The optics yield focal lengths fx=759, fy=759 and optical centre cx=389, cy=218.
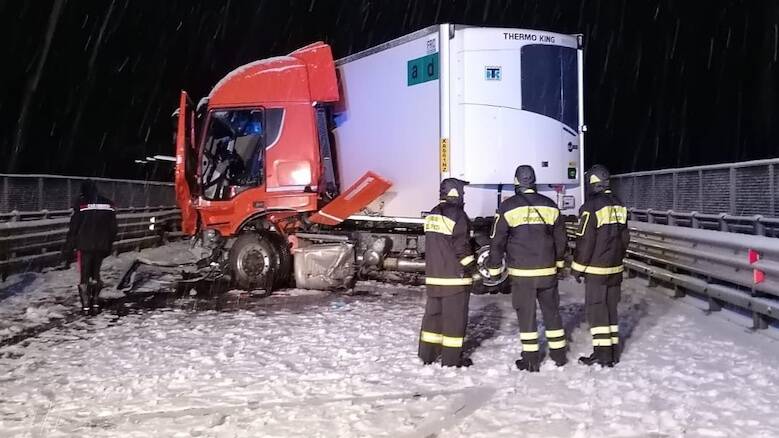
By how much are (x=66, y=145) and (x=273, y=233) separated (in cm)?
2240

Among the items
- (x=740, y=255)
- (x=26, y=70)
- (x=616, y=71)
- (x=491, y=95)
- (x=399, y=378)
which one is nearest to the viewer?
(x=399, y=378)

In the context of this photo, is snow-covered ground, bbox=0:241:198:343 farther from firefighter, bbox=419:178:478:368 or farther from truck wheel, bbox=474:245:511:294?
truck wheel, bbox=474:245:511:294

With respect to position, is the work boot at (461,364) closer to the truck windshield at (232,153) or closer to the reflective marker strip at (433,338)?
the reflective marker strip at (433,338)

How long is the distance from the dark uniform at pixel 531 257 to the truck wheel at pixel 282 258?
5560 mm

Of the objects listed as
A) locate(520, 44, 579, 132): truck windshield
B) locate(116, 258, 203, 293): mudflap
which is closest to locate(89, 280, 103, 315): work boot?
locate(116, 258, 203, 293): mudflap

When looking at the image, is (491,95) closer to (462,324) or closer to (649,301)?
(649,301)

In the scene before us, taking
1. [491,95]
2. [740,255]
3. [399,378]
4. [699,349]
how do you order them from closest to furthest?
1. [399,378]
2. [699,349]
3. [740,255]
4. [491,95]

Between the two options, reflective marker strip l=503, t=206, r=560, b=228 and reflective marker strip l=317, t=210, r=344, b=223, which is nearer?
reflective marker strip l=503, t=206, r=560, b=228

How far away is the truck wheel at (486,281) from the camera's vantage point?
9.98m

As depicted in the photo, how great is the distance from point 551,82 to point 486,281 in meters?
2.79

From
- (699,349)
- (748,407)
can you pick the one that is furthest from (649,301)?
(748,407)

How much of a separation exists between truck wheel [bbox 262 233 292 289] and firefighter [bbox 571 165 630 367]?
575 centimetres

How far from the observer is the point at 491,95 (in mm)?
9680

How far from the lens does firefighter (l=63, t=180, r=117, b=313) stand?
31.6 feet
